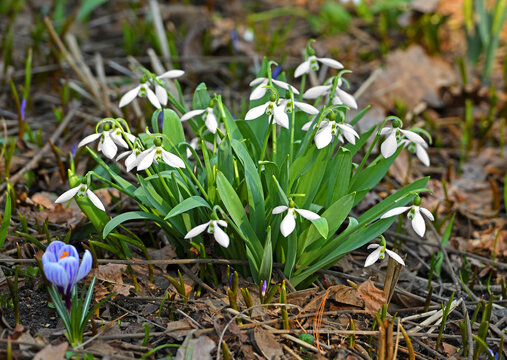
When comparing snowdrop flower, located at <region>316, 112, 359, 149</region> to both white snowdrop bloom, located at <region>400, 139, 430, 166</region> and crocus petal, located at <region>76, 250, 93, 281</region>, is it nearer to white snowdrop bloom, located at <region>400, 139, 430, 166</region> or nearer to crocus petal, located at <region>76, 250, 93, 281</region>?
white snowdrop bloom, located at <region>400, 139, 430, 166</region>

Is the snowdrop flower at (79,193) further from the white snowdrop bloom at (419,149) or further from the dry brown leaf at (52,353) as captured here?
the white snowdrop bloom at (419,149)

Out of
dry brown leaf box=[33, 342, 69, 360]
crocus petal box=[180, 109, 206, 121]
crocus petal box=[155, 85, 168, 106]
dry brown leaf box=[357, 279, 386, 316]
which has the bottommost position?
dry brown leaf box=[357, 279, 386, 316]

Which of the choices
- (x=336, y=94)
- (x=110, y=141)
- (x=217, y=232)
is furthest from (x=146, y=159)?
(x=336, y=94)

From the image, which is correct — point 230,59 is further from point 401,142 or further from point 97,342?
point 97,342

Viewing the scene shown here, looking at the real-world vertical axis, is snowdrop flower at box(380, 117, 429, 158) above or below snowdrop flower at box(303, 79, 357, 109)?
below

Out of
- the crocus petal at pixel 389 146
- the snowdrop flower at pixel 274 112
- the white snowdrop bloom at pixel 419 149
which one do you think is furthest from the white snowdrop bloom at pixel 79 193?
the white snowdrop bloom at pixel 419 149

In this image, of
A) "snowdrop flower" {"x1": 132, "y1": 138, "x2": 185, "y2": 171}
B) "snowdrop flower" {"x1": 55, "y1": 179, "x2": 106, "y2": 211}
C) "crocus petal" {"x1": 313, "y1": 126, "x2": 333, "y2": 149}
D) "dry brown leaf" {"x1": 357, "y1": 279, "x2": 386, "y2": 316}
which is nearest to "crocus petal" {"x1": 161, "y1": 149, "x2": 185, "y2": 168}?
"snowdrop flower" {"x1": 132, "y1": 138, "x2": 185, "y2": 171}
